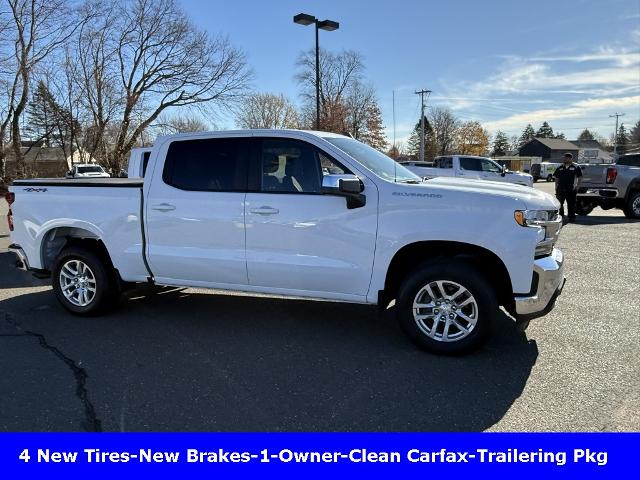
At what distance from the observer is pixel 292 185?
4.55 meters

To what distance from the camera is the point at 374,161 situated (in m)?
4.80

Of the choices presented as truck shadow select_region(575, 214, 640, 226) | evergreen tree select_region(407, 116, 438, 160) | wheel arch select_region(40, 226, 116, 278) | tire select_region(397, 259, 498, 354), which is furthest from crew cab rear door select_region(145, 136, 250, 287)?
evergreen tree select_region(407, 116, 438, 160)

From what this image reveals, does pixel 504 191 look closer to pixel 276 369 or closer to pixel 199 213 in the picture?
pixel 276 369

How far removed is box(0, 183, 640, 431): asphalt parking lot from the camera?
129 inches

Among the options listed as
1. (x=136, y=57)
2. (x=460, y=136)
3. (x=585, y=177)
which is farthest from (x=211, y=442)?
(x=460, y=136)

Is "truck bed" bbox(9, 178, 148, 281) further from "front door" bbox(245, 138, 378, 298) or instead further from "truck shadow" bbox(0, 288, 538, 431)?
"front door" bbox(245, 138, 378, 298)

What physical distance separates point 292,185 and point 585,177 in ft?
42.0

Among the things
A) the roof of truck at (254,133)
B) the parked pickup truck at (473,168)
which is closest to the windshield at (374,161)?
the roof of truck at (254,133)

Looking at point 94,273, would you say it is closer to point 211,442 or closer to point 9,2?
point 211,442

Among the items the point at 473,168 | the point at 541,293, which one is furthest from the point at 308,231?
the point at 473,168

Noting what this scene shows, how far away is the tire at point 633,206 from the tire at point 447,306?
12.6m

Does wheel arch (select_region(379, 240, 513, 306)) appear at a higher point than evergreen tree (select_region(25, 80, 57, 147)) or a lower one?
lower

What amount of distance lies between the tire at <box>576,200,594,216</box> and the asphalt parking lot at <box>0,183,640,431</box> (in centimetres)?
1036

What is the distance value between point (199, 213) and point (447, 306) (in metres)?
2.43
